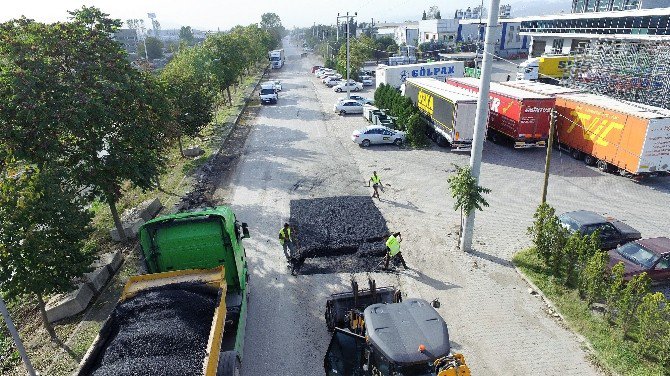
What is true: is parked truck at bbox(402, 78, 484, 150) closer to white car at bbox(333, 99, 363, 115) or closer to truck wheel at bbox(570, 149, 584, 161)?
truck wheel at bbox(570, 149, 584, 161)

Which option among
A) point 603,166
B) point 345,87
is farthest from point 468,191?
point 345,87

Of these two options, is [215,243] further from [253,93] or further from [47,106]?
[253,93]

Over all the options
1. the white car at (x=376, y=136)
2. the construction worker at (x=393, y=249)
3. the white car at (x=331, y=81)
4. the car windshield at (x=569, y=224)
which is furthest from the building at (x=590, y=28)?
the construction worker at (x=393, y=249)

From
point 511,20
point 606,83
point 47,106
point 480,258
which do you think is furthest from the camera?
point 511,20

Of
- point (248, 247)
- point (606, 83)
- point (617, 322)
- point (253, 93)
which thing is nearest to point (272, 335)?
point (248, 247)

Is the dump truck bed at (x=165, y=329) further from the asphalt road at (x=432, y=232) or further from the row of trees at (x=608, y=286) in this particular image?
the row of trees at (x=608, y=286)

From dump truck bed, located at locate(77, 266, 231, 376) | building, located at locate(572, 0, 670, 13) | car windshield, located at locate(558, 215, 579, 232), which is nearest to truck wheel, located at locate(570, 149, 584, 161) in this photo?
car windshield, located at locate(558, 215, 579, 232)
